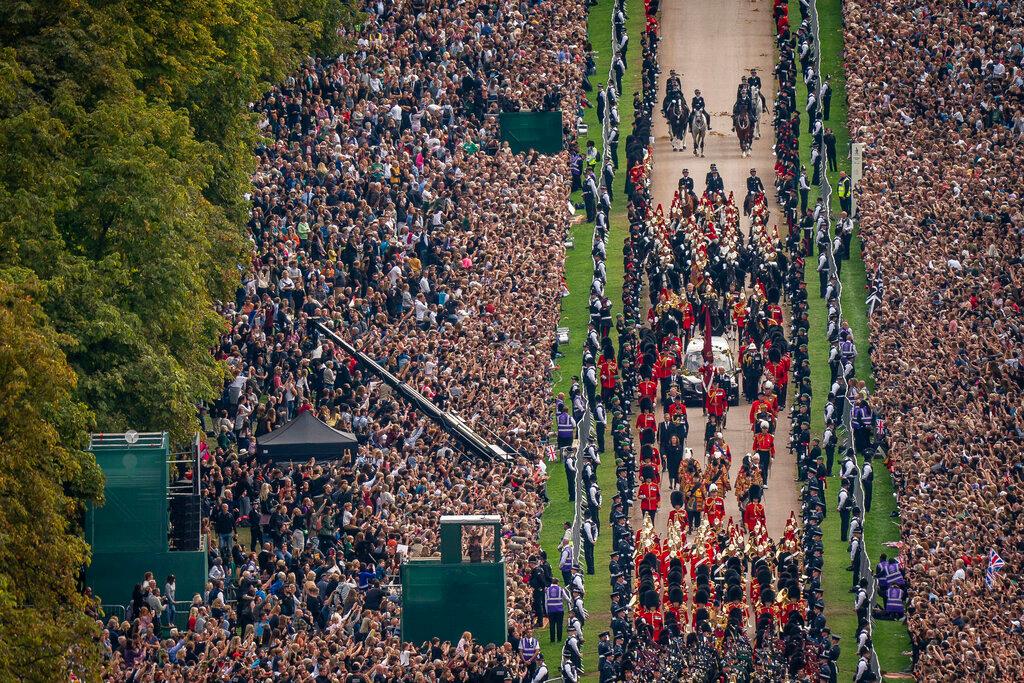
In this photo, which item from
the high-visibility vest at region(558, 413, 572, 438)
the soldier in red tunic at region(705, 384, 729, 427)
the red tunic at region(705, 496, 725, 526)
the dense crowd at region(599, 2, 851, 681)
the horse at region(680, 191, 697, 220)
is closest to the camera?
the dense crowd at region(599, 2, 851, 681)

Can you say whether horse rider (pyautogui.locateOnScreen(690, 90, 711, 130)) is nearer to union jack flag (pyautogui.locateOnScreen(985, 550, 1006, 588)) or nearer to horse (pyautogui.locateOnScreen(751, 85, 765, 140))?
horse (pyautogui.locateOnScreen(751, 85, 765, 140))

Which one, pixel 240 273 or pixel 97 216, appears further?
pixel 240 273

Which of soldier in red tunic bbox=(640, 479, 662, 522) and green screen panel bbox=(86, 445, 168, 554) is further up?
green screen panel bbox=(86, 445, 168, 554)

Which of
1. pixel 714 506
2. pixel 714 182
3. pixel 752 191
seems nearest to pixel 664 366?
pixel 714 506

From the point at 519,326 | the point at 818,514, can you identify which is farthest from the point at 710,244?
the point at 818,514

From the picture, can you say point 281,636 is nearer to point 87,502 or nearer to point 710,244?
point 87,502

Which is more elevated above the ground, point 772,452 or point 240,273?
point 240,273

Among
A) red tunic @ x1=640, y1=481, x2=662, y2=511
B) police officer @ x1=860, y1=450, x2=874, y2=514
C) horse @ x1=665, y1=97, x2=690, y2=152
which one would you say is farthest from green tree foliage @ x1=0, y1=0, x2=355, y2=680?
horse @ x1=665, y1=97, x2=690, y2=152
